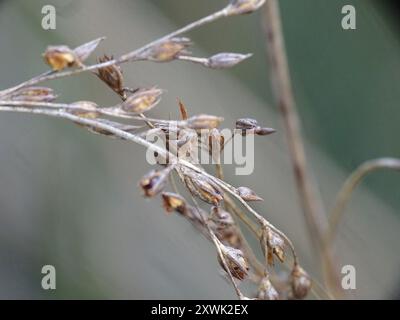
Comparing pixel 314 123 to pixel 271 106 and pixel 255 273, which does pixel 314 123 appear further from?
pixel 255 273

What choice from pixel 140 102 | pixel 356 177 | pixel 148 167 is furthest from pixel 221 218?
pixel 148 167

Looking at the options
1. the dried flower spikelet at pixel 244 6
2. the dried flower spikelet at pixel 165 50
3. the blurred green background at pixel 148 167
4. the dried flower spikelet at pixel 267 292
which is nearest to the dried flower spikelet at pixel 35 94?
the dried flower spikelet at pixel 165 50

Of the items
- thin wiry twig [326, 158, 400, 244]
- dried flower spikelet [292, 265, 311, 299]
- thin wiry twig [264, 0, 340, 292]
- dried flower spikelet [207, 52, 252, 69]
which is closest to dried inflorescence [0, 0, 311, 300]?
dried flower spikelet [207, 52, 252, 69]

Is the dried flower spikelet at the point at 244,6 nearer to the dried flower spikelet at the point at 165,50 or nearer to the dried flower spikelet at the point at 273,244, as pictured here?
the dried flower spikelet at the point at 165,50

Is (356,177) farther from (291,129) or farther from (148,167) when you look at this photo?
(148,167)

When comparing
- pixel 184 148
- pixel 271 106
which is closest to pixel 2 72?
pixel 271 106
